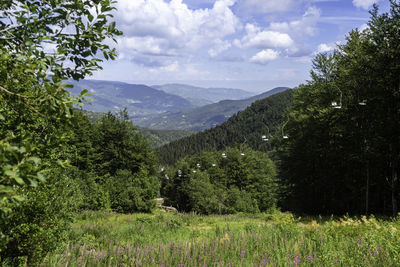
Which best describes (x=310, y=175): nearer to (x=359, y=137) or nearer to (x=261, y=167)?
(x=359, y=137)

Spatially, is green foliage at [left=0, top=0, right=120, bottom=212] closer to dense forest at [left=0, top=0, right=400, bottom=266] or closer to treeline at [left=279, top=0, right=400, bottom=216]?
dense forest at [left=0, top=0, right=400, bottom=266]

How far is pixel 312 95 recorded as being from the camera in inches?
1057

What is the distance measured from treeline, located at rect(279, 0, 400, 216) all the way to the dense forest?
0.29ft

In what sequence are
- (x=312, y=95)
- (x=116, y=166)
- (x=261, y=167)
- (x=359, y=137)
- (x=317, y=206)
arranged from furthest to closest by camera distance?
1. (x=261, y=167)
2. (x=116, y=166)
3. (x=312, y=95)
4. (x=317, y=206)
5. (x=359, y=137)

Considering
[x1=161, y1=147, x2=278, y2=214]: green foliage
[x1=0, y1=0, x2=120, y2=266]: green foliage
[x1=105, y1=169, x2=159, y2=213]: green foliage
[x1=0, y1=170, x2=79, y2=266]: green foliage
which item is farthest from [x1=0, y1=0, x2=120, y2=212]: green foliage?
[x1=161, y1=147, x2=278, y2=214]: green foliage

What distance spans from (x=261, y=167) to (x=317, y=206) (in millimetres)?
38319

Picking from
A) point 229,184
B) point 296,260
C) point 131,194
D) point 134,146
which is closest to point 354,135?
point 296,260

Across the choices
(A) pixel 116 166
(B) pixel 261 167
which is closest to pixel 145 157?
(A) pixel 116 166

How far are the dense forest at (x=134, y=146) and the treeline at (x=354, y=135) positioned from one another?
89 mm

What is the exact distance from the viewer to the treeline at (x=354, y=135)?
56.3ft

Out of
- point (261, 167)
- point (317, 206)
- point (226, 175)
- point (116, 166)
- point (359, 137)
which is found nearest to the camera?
point (359, 137)

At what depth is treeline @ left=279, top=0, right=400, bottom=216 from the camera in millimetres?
17172

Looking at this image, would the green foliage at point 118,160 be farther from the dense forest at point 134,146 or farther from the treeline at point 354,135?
the treeline at point 354,135

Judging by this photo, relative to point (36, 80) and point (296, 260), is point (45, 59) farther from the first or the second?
point (296, 260)
